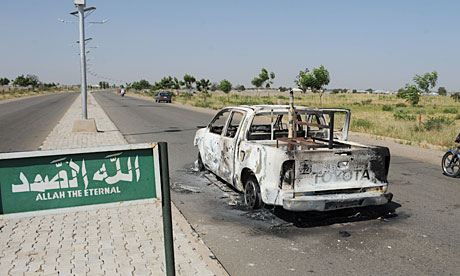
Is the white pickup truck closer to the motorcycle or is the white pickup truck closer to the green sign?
the green sign

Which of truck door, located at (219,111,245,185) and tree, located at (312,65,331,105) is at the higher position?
tree, located at (312,65,331,105)

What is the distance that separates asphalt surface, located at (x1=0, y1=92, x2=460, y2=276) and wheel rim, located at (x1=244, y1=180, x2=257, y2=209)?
0.15 meters

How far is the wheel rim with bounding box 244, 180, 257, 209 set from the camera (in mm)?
6104

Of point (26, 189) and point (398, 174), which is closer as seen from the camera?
point (26, 189)

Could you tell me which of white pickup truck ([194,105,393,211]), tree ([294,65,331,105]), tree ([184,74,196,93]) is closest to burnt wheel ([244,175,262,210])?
white pickup truck ([194,105,393,211])

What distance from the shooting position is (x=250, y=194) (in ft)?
20.5

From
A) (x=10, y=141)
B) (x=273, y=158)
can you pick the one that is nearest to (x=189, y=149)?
(x=10, y=141)

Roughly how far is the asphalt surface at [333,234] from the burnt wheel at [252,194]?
5.6 inches

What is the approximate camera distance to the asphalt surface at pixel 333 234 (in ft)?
14.5

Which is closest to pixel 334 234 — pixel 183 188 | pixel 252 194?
pixel 252 194

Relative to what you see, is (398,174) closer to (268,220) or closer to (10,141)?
(268,220)

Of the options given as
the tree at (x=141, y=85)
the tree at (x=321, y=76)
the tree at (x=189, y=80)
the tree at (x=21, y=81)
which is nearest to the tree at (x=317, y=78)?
the tree at (x=321, y=76)

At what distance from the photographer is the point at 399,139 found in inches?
618

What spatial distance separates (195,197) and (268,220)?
1.74 meters
